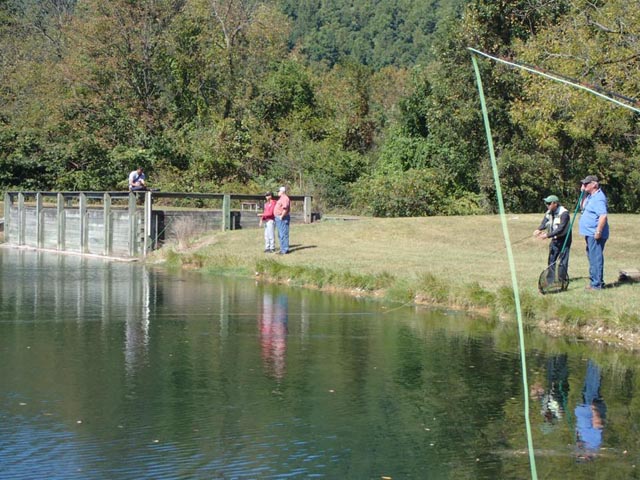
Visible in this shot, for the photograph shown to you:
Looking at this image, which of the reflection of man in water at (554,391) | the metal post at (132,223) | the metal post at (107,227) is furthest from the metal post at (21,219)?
the reflection of man in water at (554,391)

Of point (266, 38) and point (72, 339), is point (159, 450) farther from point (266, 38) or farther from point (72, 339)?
point (266, 38)

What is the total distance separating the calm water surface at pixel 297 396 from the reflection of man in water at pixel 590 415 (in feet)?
0.07

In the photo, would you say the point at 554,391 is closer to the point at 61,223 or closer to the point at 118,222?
the point at 118,222

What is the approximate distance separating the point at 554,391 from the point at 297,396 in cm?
290

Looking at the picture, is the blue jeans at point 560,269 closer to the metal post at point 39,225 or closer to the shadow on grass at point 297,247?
the shadow on grass at point 297,247

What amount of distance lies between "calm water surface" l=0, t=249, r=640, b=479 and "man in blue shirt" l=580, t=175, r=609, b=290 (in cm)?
211

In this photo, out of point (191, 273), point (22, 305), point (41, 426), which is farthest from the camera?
point (191, 273)

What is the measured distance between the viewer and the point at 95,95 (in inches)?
2093

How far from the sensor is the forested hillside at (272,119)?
39375mm

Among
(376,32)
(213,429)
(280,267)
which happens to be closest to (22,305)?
(280,267)

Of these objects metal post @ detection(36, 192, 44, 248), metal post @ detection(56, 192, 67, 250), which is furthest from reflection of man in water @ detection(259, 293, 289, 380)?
metal post @ detection(36, 192, 44, 248)

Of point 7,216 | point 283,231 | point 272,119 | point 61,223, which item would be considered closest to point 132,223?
point 61,223

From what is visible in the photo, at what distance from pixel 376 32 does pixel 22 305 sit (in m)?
124

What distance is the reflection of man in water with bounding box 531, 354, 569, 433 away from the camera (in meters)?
10.4
